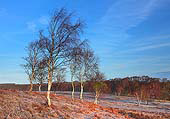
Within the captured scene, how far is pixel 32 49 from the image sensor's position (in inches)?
1686

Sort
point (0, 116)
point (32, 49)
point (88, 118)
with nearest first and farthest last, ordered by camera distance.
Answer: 1. point (0, 116)
2. point (88, 118)
3. point (32, 49)

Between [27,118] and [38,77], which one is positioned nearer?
[27,118]

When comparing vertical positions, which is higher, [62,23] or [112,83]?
[62,23]

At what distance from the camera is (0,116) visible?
47.8 feet

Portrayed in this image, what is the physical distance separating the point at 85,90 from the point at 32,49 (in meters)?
77.3

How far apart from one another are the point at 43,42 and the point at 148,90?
60.2 m

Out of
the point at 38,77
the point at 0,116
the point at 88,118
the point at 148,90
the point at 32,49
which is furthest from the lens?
the point at 148,90

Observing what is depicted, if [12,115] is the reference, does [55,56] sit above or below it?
above

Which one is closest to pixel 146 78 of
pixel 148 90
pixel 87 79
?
pixel 148 90

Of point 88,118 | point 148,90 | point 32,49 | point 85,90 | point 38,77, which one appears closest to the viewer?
point 88,118

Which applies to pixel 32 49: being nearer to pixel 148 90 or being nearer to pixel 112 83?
pixel 148 90

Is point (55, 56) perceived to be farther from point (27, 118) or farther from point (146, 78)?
point (146, 78)

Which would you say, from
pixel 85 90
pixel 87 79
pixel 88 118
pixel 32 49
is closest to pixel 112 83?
pixel 85 90

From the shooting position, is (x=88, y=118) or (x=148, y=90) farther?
(x=148, y=90)
